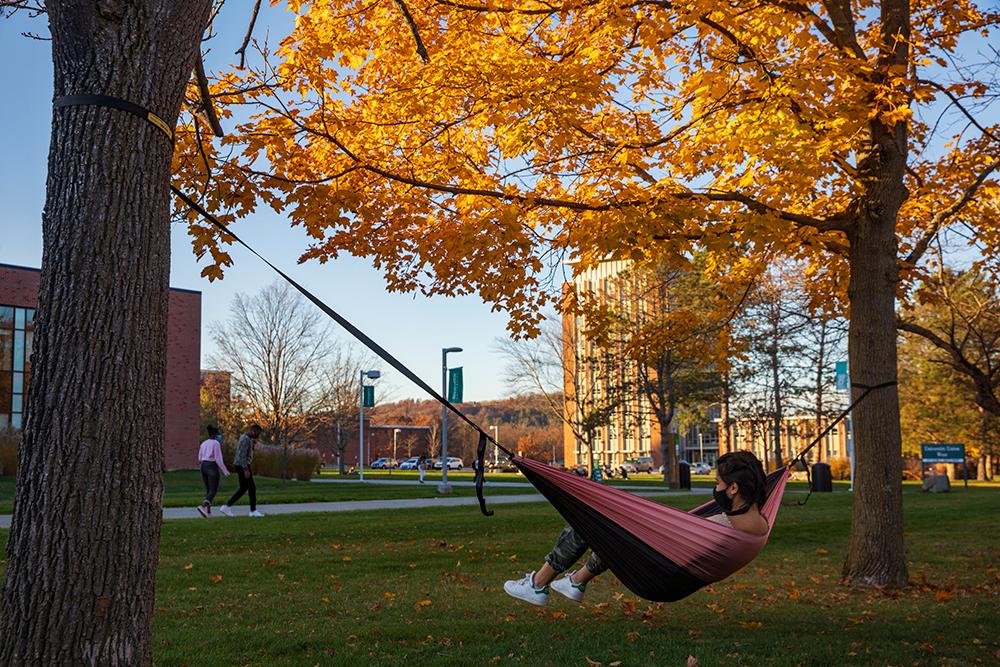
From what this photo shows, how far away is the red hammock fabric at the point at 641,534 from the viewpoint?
15.1ft

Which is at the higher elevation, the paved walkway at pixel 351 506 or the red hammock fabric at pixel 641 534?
the red hammock fabric at pixel 641 534

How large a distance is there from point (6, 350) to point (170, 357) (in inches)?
257

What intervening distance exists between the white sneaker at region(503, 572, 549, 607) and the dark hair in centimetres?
127

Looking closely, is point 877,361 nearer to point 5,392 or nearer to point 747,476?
point 747,476

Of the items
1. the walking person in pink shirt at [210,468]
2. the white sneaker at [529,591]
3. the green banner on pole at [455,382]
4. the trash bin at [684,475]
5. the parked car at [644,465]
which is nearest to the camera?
the white sneaker at [529,591]

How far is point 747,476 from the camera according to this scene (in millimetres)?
5105

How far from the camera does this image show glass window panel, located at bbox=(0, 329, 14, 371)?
35656 millimetres

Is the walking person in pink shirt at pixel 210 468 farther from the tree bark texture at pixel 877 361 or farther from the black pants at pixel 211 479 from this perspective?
the tree bark texture at pixel 877 361

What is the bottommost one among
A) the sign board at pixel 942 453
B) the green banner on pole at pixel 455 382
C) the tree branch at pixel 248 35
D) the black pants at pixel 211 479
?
the sign board at pixel 942 453

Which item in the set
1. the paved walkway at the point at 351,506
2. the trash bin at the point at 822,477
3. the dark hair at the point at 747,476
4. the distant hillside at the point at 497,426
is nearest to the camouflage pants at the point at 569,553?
the dark hair at the point at 747,476

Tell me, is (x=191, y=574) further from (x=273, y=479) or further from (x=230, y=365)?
(x=230, y=365)

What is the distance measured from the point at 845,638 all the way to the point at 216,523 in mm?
9243

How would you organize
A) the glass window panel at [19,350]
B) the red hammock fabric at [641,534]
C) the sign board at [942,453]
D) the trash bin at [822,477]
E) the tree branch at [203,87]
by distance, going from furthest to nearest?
the glass window panel at [19,350]
the sign board at [942,453]
the trash bin at [822,477]
the red hammock fabric at [641,534]
the tree branch at [203,87]

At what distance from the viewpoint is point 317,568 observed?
8.90 m
